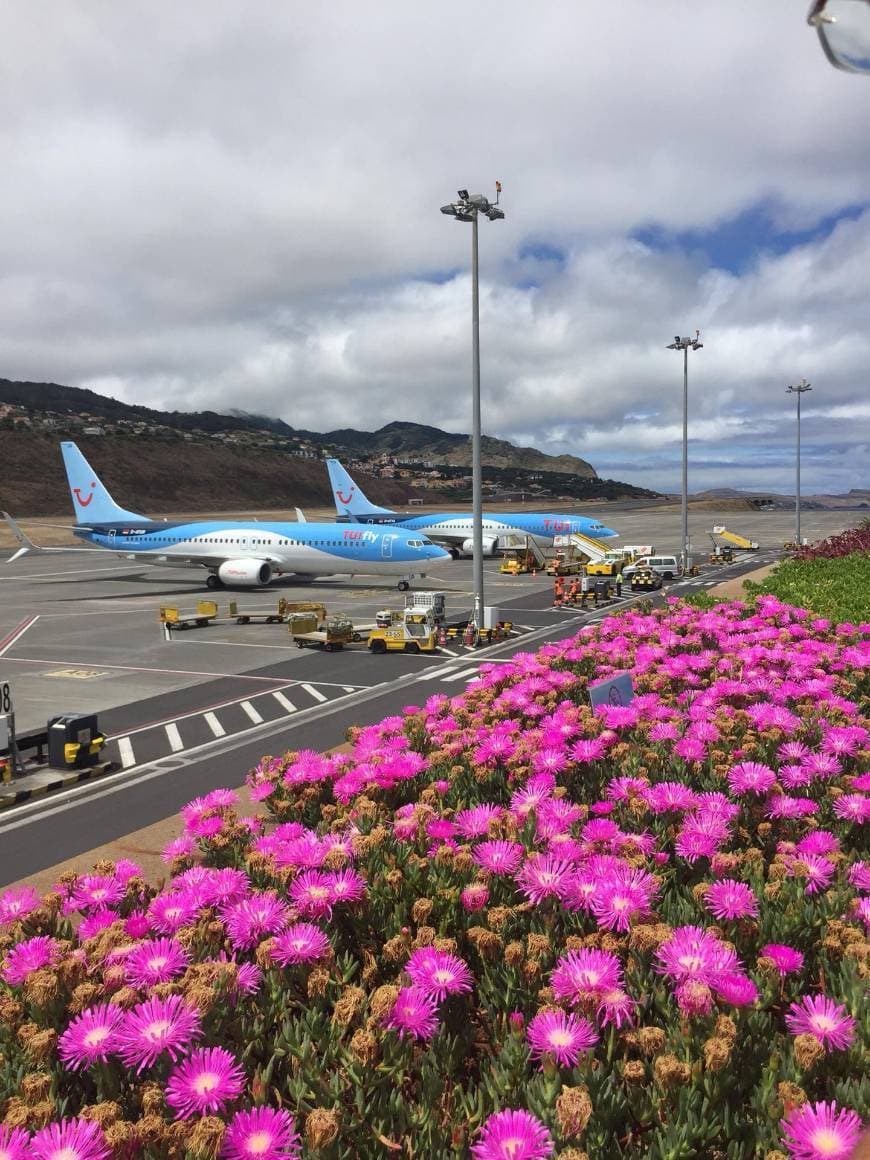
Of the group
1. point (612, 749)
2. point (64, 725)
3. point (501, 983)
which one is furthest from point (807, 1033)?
point (64, 725)

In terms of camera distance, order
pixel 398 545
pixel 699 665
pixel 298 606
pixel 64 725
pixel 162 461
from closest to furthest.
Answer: pixel 699 665 < pixel 64 725 < pixel 298 606 < pixel 398 545 < pixel 162 461

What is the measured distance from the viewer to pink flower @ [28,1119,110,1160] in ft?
9.27

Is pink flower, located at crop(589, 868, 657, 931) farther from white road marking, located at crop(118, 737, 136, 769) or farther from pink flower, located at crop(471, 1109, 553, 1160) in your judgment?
white road marking, located at crop(118, 737, 136, 769)

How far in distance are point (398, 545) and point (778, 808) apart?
41162mm

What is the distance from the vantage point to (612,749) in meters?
7.24

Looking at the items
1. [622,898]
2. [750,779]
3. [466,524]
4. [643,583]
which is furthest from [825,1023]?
[466,524]

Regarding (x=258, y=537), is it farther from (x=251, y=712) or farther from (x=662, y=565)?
(x=251, y=712)

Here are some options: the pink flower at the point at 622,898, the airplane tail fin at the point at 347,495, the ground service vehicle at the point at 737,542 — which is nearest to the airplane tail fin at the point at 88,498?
the airplane tail fin at the point at 347,495

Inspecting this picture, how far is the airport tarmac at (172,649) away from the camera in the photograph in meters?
21.9

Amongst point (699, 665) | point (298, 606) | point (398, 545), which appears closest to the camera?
point (699, 665)

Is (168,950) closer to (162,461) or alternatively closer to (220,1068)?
(220,1068)

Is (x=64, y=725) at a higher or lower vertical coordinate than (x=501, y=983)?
lower

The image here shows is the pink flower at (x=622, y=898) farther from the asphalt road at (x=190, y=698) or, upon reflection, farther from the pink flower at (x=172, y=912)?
the asphalt road at (x=190, y=698)

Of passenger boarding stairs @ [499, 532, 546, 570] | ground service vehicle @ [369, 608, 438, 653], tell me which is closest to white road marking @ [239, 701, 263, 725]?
ground service vehicle @ [369, 608, 438, 653]
